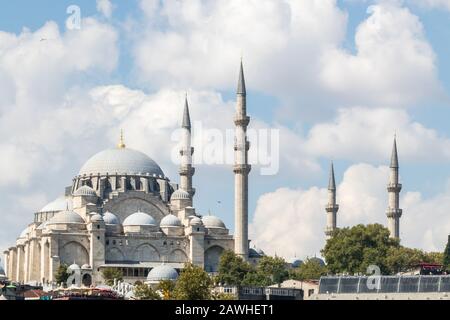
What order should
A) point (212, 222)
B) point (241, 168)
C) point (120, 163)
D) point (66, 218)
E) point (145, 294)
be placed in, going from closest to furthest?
1. point (145, 294)
2. point (241, 168)
3. point (66, 218)
4. point (212, 222)
5. point (120, 163)

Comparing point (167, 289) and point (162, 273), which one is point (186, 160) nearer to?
point (162, 273)

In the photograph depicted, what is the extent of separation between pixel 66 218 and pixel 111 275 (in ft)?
27.3

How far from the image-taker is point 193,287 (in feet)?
264

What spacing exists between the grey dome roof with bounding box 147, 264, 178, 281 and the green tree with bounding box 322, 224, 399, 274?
11.9 metres

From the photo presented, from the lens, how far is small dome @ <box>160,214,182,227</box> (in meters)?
119

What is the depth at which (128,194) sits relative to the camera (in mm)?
122438

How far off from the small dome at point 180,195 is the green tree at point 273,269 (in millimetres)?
11807

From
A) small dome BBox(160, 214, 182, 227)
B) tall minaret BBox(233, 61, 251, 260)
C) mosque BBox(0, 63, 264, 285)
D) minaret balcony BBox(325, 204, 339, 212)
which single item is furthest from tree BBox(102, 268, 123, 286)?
minaret balcony BBox(325, 204, 339, 212)

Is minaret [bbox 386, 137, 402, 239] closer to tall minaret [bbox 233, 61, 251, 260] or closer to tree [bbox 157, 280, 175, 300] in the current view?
A: tall minaret [bbox 233, 61, 251, 260]

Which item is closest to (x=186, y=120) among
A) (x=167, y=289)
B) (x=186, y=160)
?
(x=186, y=160)

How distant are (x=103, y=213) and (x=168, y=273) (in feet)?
48.5
